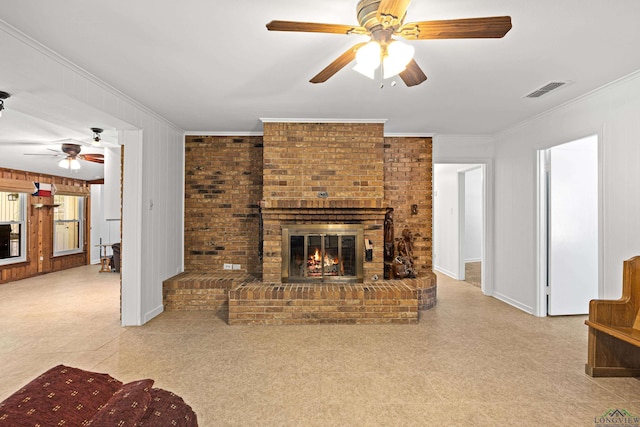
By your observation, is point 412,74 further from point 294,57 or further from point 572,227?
point 572,227

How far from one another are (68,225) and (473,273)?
9.46 meters

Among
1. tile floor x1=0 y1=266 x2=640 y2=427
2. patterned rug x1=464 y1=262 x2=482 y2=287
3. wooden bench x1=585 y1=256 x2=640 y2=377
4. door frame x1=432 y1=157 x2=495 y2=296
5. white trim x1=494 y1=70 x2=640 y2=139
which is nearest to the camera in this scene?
tile floor x1=0 y1=266 x2=640 y2=427

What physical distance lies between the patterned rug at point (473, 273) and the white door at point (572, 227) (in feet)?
5.57

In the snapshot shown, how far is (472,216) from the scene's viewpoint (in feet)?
26.2

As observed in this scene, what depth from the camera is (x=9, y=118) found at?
151 inches

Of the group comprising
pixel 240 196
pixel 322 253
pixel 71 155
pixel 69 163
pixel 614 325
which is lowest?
pixel 614 325

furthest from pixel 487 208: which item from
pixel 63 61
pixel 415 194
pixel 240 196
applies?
pixel 63 61

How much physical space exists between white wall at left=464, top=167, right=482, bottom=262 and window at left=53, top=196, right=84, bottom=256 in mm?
9590

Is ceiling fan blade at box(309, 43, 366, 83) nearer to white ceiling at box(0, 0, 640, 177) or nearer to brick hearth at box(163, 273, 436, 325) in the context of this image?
white ceiling at box(0, 0, 640, 177)

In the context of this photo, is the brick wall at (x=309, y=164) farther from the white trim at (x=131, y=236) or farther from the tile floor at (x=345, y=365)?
the tile floor at (x=345, y=365)

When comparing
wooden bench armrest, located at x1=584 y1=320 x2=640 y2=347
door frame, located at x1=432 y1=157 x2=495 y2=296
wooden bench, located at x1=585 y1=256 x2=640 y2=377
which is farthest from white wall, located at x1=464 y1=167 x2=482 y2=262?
wooden bench armrest, located at x1=584 y1=320 x2=640 y2=347

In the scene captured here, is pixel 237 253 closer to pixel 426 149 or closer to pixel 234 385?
pixel 234 385

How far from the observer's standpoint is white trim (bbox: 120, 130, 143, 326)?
12.2ft

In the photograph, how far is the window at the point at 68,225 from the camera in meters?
7.58
